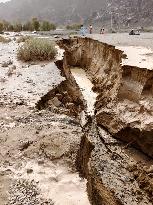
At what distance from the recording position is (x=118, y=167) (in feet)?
31.3

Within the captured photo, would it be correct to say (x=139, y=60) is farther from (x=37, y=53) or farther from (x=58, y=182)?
(x=58, y=182)

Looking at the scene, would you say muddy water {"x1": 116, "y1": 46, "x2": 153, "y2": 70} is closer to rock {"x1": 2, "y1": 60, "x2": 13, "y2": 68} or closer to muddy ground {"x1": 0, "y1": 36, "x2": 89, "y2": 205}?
muddy ground {"x1": 0, "y1": 36, "x2": 89, "y2": 205}

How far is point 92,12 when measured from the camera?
10425 centimetres

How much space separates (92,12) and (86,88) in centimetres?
9161

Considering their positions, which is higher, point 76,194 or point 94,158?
point 76,194

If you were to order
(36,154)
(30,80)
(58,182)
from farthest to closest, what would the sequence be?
(30,80) → (36,154) → (58,182)

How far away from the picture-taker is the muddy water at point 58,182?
6.31m

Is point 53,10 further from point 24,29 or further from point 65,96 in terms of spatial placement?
point 65,96

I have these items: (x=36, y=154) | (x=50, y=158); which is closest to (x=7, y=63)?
(x=36, y=154)

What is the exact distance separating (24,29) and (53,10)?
239 ft

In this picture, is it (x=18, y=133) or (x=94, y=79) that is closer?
(x=18, y=133)

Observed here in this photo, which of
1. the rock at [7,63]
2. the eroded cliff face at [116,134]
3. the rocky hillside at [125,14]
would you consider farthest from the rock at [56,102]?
the rocky hillside at [125,14]

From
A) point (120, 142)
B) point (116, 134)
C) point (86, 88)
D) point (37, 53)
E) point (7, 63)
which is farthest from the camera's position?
point (37, 53)

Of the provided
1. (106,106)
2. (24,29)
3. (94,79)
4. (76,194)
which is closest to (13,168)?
(76,194)
